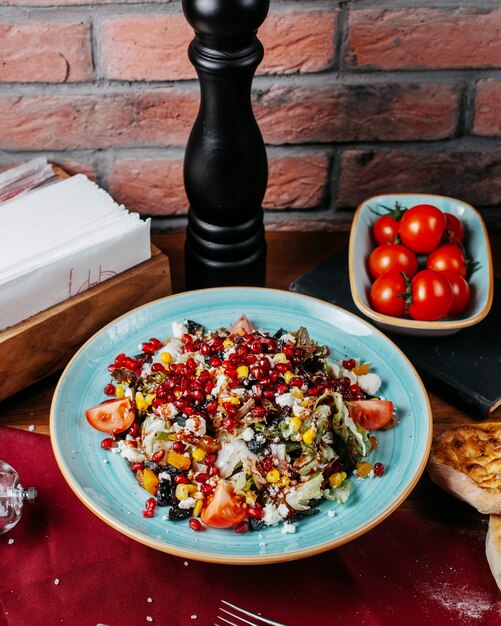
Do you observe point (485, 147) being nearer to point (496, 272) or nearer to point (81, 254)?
point (496, 272)

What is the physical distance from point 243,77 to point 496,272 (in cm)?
82

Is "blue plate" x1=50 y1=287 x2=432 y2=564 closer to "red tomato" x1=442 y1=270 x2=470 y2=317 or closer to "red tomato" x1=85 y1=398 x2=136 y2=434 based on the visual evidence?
"red tomato" x1=85 y1=398 x2=136 y2=434

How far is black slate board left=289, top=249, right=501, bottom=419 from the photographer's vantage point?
5.13 feet

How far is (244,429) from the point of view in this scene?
1.39 m

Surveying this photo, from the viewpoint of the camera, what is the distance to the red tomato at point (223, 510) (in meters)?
1.28

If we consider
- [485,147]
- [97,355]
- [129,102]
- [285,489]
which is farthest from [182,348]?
[485,147]

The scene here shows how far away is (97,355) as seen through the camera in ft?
5.08

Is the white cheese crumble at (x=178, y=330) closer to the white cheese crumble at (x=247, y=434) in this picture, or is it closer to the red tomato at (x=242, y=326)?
the red tomato at (x=242, y=326)

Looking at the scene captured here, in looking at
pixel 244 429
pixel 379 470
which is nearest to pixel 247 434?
pixel 244 429

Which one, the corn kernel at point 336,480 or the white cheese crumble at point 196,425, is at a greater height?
the white cheese crumble at point 196,425

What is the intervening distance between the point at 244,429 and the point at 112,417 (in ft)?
0.80

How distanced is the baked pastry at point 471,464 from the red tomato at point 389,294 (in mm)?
292

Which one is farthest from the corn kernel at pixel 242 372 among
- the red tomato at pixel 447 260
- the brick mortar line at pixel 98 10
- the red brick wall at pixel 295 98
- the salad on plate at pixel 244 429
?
the brick mortar line at pixel 98 10

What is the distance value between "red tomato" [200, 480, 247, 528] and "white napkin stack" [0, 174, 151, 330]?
53cm
